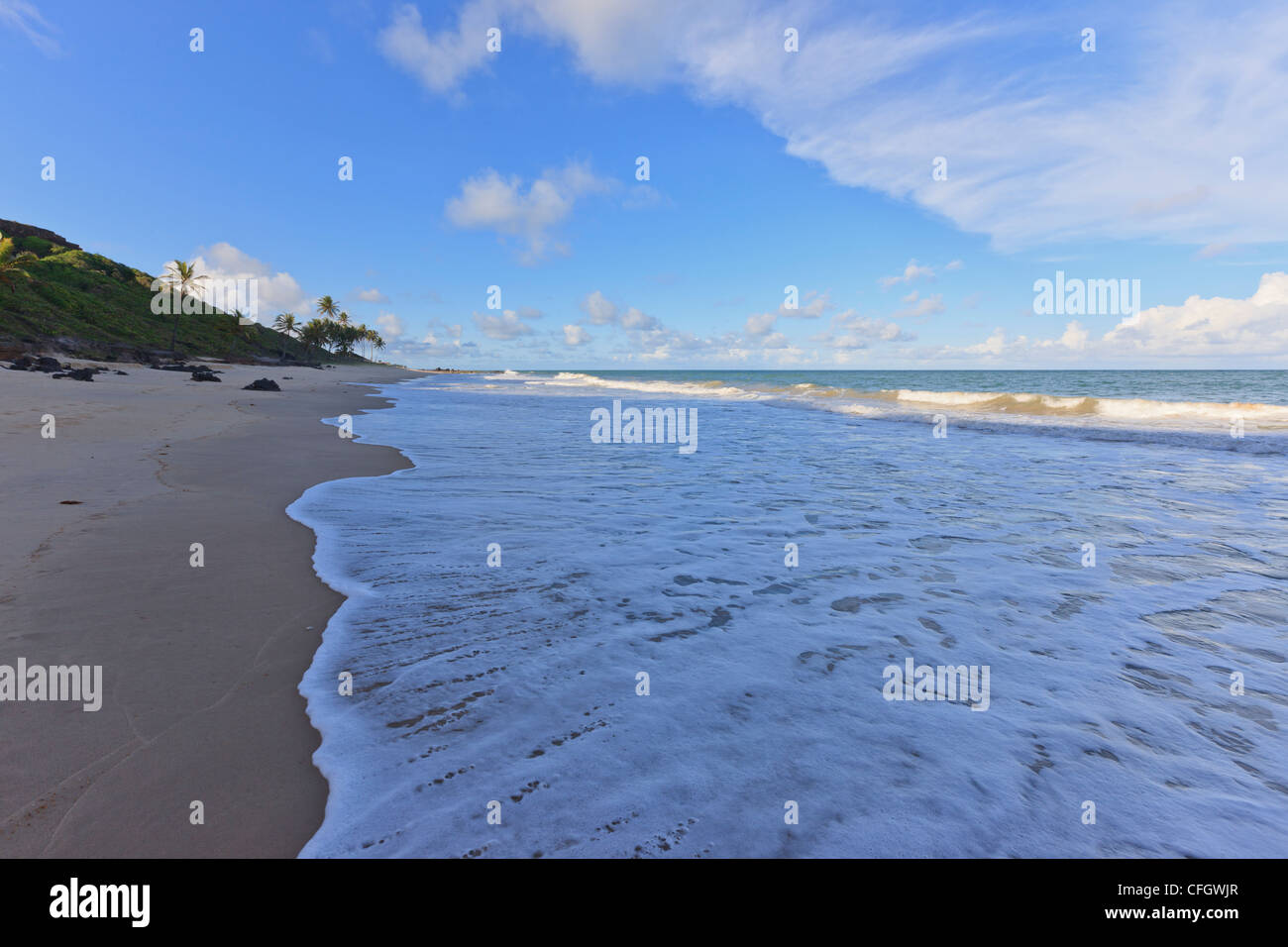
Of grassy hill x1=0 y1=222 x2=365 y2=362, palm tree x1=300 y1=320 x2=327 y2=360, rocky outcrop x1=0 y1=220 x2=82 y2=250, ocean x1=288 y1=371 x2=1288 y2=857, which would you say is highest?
rocky outcrop x1=0 y1=220 x2=82 y2=250

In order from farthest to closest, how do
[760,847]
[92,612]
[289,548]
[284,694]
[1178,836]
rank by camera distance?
[289,548], [92,612], [284,694], [1178,836], [760,847]

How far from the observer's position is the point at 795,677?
3.74 metres

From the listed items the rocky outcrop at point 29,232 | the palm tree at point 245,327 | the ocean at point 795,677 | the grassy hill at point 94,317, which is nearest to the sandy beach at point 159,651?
the ocean at point 795,677

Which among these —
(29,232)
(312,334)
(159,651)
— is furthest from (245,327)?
(159,651)

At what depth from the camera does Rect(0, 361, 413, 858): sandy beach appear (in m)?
2.30

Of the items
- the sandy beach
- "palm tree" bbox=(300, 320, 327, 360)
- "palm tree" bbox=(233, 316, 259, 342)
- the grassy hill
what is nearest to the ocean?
the sandy beach

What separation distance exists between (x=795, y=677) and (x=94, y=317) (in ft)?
234

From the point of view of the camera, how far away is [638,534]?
277 inches

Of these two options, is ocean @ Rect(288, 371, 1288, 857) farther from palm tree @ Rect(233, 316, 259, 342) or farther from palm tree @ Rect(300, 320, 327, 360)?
palm tree @ Rect(300, 320, 327, 360)

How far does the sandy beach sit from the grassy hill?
3650 cm

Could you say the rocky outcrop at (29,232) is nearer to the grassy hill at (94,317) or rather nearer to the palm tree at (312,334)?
the grassy hill at (94,317)
